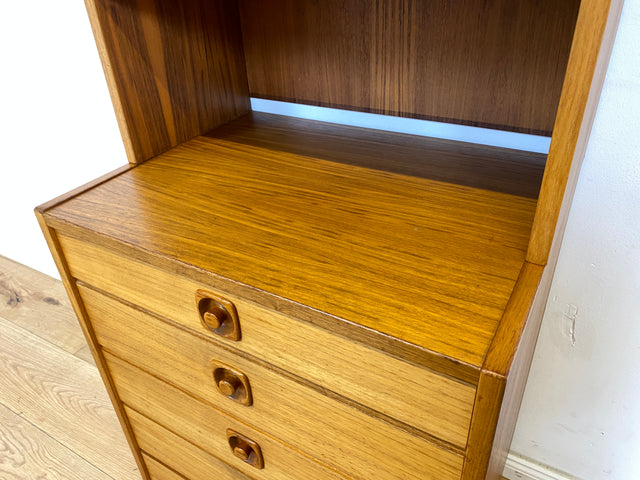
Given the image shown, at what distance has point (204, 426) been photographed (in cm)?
77

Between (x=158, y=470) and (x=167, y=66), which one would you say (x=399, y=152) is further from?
(x=158, y=470)

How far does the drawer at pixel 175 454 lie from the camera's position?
82 cm

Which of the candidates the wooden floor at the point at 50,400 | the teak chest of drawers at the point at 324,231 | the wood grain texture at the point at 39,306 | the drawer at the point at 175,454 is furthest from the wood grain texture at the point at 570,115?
the wood grain texture at the point at 39,306

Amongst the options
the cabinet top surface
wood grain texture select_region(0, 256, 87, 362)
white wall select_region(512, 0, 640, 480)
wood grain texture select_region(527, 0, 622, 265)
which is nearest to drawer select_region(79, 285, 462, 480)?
the cabinet top surface

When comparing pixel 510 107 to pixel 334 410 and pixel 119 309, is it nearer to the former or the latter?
pixel 334 410

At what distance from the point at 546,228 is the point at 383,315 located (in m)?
0.19

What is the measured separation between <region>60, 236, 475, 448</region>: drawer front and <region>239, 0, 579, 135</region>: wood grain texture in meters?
0.44

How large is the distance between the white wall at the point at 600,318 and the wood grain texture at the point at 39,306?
122cm

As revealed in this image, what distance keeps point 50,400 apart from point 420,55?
1224 mm

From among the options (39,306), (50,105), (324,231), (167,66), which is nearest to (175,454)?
(324,231)

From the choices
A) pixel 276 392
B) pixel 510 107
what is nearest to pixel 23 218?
pixel 276 392

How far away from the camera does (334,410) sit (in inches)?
22.5

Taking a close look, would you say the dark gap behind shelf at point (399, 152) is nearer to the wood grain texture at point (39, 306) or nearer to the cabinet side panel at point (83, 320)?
the cabinet side panel at point (83, 320)

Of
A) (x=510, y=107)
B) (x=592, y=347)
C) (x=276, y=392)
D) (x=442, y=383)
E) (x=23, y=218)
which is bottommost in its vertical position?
(x=23, y=218)
